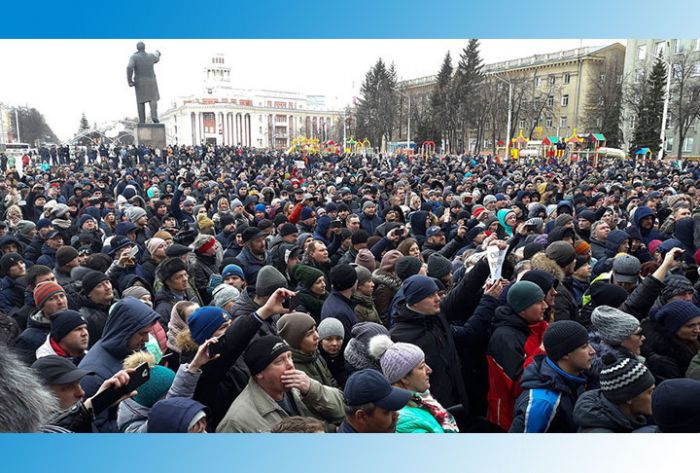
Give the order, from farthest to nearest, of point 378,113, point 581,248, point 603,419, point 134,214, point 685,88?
point 378,113 → point 685,88 → point 134,214 → point 581,248 → point 603,419

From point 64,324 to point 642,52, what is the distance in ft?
177

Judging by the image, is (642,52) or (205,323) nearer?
(205,323)

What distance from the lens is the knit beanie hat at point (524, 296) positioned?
349 centimetres

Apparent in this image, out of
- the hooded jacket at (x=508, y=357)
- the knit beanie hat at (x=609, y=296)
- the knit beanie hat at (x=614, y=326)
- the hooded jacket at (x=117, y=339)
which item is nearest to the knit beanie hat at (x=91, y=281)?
the hooded jacket at (x=117, y=339)

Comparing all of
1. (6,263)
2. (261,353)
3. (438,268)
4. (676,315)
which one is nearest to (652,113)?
(438,268)

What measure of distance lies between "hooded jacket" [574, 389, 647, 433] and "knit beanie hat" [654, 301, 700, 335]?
1.23 meters

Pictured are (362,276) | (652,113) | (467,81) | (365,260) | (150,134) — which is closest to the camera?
(362,276)

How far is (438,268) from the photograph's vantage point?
4957mm

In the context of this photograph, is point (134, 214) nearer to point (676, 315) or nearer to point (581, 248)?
point (581, 248)

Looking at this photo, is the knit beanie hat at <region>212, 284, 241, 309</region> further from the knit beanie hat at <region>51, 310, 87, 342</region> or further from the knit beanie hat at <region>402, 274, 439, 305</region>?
the knit beanie hat at <region>402, 274, 439, 305</region>

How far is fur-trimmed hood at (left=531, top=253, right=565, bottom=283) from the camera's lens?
4.48 metres

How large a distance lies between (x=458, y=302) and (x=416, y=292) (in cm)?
66

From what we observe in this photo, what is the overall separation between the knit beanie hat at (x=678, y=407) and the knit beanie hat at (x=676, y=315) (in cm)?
148

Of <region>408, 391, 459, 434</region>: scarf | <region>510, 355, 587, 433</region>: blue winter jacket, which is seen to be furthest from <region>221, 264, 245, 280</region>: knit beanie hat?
<region>510, 355, 587, 433</region>: blue winter jacket
